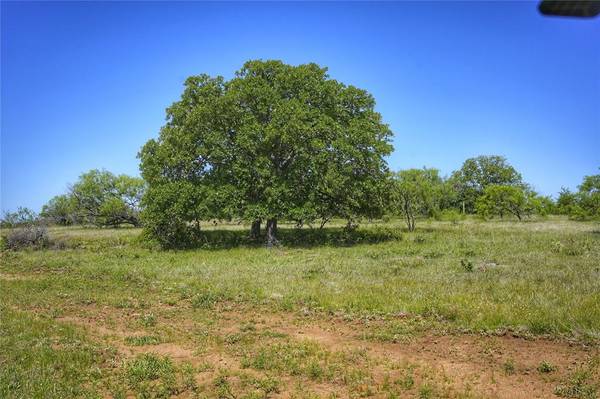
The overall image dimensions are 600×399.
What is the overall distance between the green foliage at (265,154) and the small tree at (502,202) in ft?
104

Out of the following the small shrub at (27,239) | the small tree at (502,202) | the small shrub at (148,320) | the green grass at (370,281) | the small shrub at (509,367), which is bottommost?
the small shrub at (509,367)

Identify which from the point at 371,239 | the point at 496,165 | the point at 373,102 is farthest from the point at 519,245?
the point at 496,165

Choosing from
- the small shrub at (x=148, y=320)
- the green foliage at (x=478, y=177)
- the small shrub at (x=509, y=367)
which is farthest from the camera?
the green foliage at (x=478, y=177)

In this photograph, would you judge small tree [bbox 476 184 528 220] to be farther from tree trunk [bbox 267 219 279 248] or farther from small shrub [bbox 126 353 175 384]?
small shrub [bbox 126 353 175 384]

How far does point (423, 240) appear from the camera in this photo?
98.5ft

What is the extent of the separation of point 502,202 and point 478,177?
133 ft

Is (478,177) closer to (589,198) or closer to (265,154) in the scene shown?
(589,198)

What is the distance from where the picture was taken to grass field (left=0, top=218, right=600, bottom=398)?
7.67 m

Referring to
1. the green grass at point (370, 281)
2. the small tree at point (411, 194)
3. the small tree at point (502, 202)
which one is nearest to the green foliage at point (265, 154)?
the green grass at point (370, 281)

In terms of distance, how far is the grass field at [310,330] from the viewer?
767 cm

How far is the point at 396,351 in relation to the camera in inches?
362

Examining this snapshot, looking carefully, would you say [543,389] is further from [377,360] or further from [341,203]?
[341,203]

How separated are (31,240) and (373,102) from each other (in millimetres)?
26926

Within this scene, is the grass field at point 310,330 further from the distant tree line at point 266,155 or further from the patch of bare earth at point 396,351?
the distant tree line at point 266,155
